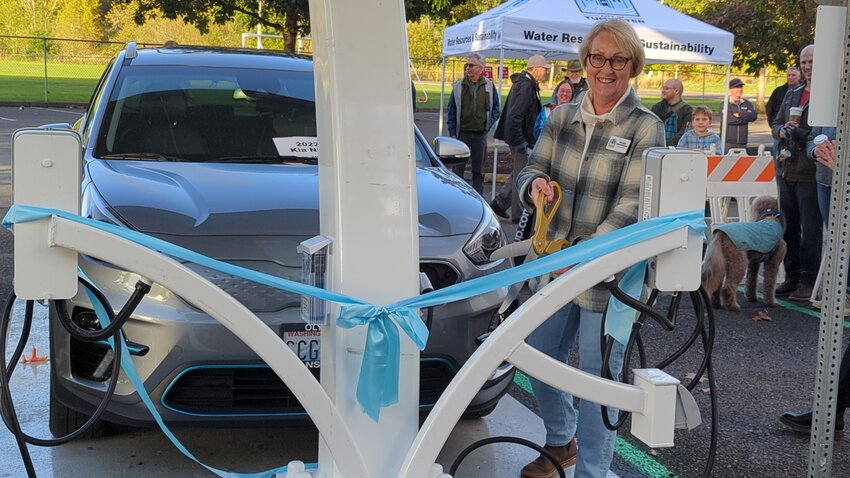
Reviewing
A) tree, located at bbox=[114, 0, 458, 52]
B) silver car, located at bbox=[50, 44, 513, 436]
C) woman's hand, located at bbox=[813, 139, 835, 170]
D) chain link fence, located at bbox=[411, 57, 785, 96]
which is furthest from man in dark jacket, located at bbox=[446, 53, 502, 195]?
chain link fence, located at bbox=[411, 57, 785, 96]

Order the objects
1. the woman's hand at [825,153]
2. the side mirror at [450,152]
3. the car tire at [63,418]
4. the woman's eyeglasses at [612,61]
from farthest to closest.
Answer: the woman's hand at [825,153]
the side mirror at [450,152]
the car tire at [63,418]
the woman's eyeglasses at [612,61]

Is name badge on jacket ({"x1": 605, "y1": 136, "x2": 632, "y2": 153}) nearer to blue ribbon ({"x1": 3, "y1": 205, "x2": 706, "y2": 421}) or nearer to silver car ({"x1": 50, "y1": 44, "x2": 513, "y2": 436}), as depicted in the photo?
silver car ({"x1": 50, "y1": 44, "x2": 513, "y2": 436})

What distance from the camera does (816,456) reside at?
10.4 feet

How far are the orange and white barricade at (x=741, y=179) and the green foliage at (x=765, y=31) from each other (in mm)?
17648

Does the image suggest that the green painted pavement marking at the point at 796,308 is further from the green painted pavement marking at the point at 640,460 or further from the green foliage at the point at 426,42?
the green foliage at the point at 426,42

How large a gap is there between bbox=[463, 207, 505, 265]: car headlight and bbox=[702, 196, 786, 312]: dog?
3279 mm

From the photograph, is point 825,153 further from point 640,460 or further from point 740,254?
point 640,460

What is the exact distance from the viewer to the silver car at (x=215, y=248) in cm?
321

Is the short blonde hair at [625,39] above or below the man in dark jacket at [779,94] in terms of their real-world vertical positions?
above

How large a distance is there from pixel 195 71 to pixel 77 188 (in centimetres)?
313

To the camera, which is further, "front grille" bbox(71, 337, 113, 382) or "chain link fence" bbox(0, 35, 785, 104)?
"chain link fence" bbox(0, 35, 785, 104)

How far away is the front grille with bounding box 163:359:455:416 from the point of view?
3.23 metres

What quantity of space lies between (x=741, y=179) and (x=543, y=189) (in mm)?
6243

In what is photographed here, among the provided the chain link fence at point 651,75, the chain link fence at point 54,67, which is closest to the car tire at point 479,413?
the chain link fence at point 54,67
